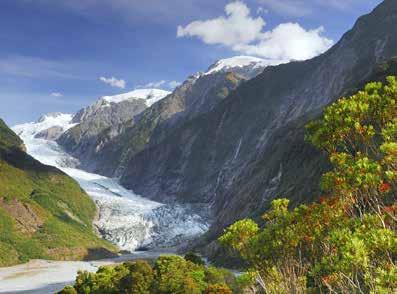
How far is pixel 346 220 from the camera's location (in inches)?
928

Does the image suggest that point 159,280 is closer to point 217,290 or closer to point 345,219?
point 217,290

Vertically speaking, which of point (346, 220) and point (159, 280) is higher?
point (346, 220)

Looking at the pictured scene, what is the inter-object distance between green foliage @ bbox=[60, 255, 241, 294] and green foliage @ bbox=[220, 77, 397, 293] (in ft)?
113

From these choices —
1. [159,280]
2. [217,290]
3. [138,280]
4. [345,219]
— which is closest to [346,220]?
[345,219]

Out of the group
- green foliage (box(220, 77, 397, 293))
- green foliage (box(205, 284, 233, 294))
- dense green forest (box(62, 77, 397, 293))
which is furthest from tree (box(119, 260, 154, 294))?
green foliage (box(220, 77, 397, 293))

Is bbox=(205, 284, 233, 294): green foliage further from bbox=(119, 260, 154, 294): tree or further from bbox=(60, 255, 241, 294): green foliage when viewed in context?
bbox=(119, 260, 154, 294): tree

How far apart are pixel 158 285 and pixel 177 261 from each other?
490 centimetres

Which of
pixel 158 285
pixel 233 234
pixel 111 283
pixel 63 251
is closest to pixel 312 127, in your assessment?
pixel 233 234

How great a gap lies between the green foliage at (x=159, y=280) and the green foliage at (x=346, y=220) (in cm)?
3451

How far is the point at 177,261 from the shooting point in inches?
2699

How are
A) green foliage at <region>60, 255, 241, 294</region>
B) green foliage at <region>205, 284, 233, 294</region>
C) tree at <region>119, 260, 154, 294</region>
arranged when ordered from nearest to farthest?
green foliage at <region>205, 284, 233, 294</region> < green foliage at <region>60, 255, 241, 294</region> < tree at <region>119, 260, 154, 294</region>

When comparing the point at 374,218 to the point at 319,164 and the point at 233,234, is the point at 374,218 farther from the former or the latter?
the point at 319,164

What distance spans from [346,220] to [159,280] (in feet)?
148

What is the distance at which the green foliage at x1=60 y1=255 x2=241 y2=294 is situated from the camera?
2440 inches
